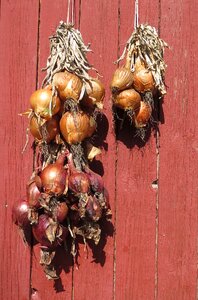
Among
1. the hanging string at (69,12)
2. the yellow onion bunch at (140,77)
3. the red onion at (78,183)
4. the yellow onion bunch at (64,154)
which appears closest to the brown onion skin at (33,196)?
the yellow onion bunch at (64,154)

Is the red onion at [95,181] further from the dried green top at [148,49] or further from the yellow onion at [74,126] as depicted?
the dried green top at [148,49]

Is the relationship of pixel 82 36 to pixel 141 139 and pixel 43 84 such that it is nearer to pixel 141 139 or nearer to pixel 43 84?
pixel 43 84

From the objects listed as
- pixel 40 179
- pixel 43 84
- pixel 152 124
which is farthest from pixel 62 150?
pixel 152 124

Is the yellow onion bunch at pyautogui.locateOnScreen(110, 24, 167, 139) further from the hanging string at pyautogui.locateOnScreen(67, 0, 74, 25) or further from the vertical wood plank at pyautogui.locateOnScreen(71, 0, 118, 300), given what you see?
the hanging string at pyautogui.locateOnScreen(67, 0, 74, 25)

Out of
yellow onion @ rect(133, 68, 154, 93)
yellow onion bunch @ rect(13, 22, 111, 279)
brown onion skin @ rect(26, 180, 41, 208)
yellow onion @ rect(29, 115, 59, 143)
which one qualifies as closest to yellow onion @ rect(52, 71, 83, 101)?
yellow onion bunch @ rect(13, 22, 111, 279)

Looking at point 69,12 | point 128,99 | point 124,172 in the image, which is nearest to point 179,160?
point 124,172

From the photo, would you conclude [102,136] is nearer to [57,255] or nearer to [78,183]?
[78,183]
